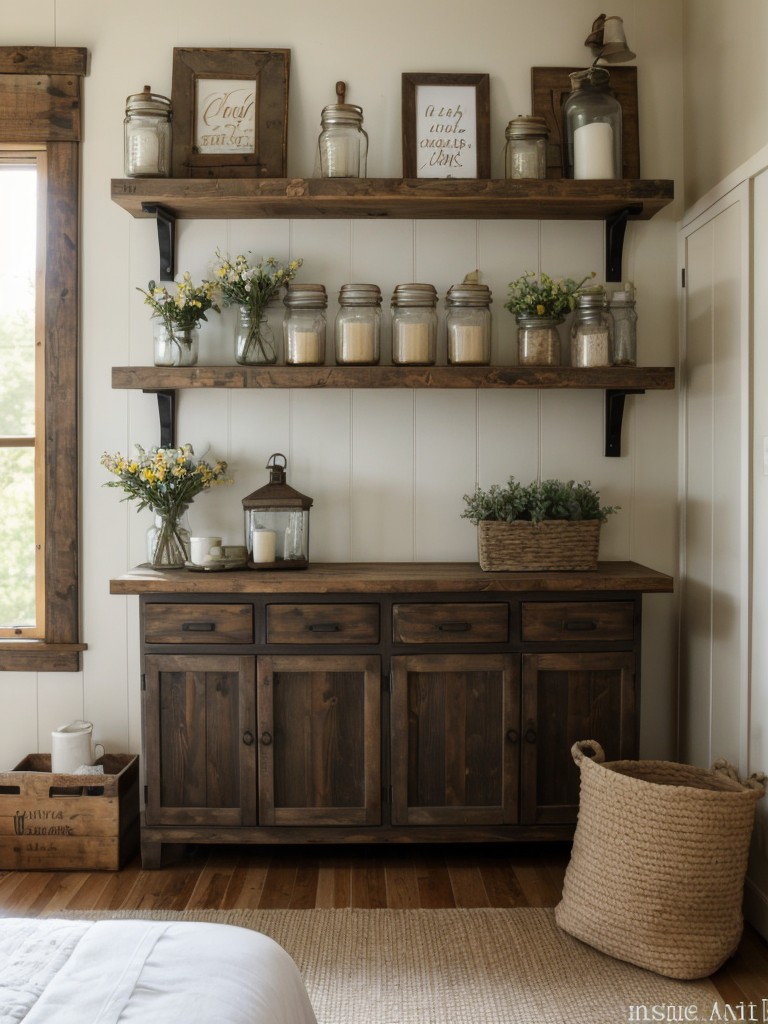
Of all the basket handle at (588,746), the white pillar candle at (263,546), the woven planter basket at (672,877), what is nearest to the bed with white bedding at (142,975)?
the woven planter basket at (672,877)

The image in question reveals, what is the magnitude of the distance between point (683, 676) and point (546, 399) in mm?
1091

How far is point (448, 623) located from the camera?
2850mm

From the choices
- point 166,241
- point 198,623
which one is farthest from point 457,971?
point 166,241

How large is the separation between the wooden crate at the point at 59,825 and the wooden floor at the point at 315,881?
4 cm

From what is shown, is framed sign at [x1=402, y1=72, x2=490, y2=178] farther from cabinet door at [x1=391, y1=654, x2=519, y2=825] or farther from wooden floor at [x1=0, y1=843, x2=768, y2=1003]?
wooden floor at [x1=0, y1=843, x2=768, y2=1003]

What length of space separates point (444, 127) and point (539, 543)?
1.48m

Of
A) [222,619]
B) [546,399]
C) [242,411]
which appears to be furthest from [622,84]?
[222,619]

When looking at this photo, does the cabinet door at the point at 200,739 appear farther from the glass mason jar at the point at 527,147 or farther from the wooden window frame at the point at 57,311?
the glass mason jar at the point at 527,147

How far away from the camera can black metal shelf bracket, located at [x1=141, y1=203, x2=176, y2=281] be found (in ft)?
10.2

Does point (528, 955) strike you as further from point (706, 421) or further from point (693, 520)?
point (706, 421)

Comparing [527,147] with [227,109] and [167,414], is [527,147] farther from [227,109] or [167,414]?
[167,414]

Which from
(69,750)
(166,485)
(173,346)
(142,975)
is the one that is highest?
(173,346)

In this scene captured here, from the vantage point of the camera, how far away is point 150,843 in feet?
9.50

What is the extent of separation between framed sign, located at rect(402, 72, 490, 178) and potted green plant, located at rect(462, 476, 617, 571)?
3.78 ft
